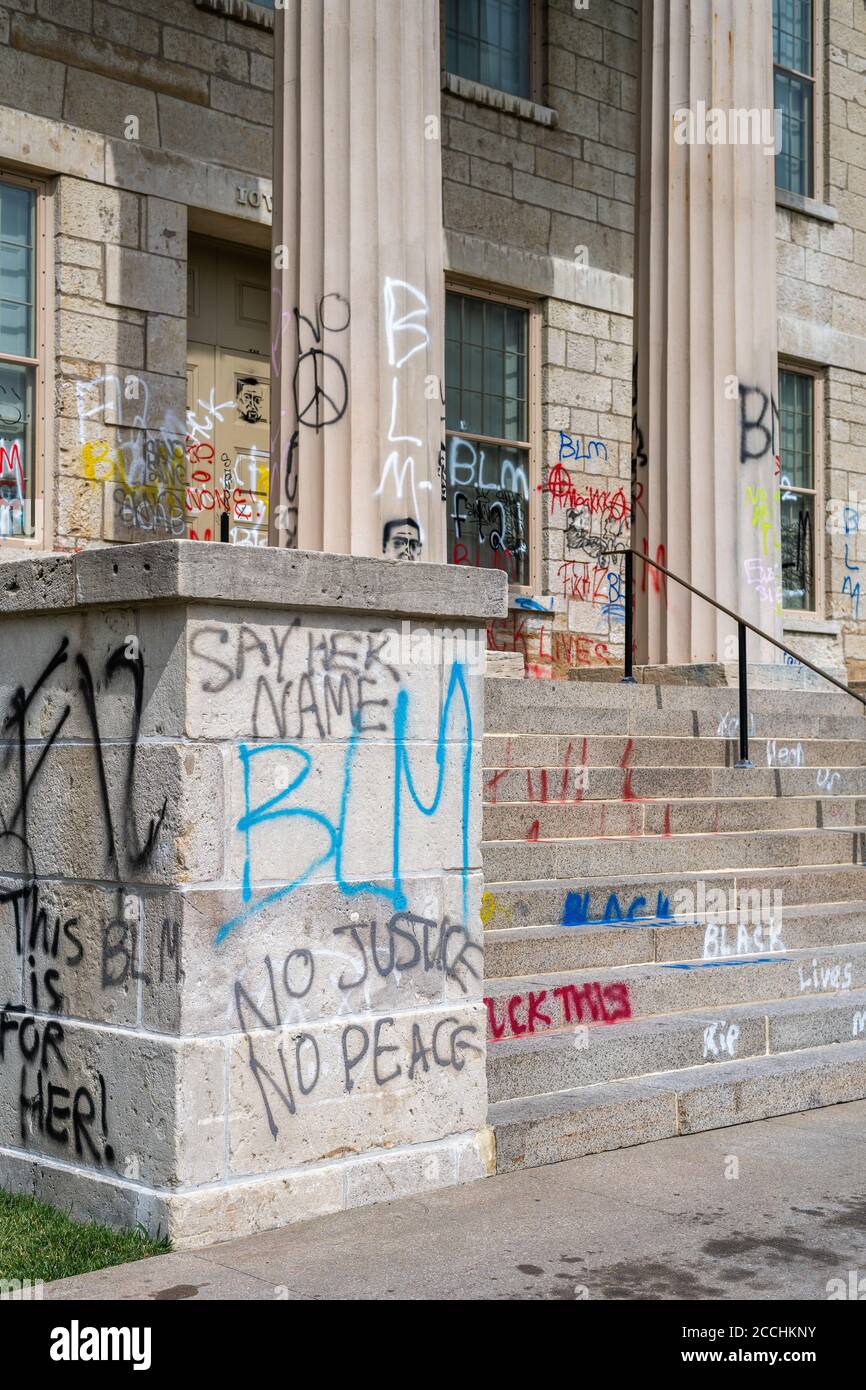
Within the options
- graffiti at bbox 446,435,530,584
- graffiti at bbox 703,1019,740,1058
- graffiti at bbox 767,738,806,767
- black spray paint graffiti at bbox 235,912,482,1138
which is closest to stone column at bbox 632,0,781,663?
graffiti at bbox 767,738,806,767

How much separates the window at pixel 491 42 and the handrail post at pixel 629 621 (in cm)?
496

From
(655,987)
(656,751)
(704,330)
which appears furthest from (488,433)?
(655,987)

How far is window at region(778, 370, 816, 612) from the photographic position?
1633 cm

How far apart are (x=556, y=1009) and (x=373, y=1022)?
4.53 feet

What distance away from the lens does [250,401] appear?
1209 cm

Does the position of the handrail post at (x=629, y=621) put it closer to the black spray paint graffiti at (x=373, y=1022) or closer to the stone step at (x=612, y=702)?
the stone step at (x=612, y=702)

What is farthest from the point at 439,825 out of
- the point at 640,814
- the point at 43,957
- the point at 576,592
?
the point at 576,592

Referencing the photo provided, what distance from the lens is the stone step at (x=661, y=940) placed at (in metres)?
6.79

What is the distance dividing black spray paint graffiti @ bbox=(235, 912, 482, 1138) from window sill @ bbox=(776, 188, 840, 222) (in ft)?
40.1

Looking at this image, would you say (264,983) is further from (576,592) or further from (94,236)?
(576,592)

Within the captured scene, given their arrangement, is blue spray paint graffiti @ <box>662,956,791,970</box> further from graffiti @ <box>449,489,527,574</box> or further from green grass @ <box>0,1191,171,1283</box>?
graffiti @ <box>449,489,527,574</box>

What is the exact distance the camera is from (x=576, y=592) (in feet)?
45.8

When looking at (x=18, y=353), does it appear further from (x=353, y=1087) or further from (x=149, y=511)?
(x=353, y=1087)

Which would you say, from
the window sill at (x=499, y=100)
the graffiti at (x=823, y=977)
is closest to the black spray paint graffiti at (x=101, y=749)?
the graffiti at (x=823, y=977)
